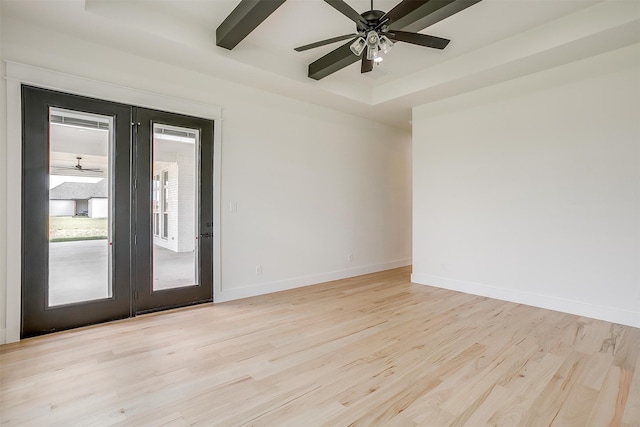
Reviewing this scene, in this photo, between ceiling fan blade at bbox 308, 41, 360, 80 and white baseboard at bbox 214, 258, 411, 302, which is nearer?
ceiling fan blade at bbox 308, 41, 360, 80

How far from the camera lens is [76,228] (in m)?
3.04

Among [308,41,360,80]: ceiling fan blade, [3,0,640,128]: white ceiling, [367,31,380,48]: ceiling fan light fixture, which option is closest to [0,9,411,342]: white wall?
[3,0,640,128]: white ceiling

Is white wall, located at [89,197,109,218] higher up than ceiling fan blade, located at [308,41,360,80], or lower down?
lower down

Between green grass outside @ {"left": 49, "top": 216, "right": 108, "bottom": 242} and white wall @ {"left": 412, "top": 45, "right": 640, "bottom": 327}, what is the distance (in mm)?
4376

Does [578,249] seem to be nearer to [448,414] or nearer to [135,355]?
[448,414]

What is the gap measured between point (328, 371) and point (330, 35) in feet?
10.8

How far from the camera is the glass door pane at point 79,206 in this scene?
295 centimetres

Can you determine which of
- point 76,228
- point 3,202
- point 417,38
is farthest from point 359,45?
point 3,202

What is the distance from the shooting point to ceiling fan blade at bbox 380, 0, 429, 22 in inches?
104

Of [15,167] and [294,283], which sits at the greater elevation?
[15,167]

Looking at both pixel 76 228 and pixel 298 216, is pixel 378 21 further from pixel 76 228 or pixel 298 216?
pixel 76 228

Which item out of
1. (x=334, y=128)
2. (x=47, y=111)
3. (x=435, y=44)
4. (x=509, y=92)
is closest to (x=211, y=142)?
(x=47, y=111)

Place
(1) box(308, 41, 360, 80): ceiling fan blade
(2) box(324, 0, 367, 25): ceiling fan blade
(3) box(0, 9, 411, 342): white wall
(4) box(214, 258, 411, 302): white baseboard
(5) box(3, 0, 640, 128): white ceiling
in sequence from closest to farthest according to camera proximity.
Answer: (2) box(324, 0, 367, 25): ceiling fan blade → (5) box(3, 0, 640, 128): white ceiling → (3) box(0, 9, 411, 342): white wall → (1) box(308, 41, 360, 80): ceiling fan blade → (4) box(214, 258, 411, 302): white baseboard

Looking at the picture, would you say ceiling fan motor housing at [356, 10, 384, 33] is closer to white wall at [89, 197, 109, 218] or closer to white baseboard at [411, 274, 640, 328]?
white wall at [89, 197, 109, 218]
